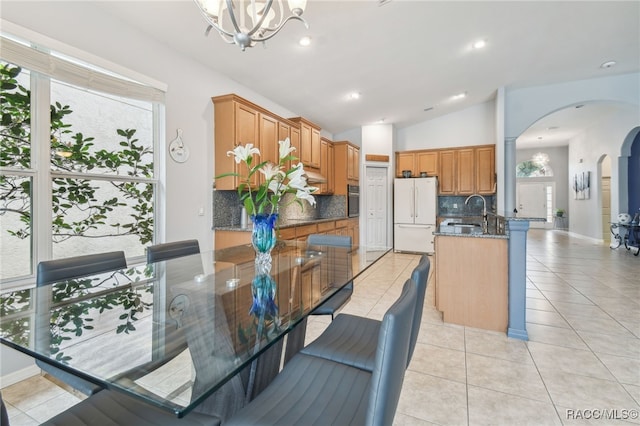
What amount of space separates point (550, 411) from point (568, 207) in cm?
1185

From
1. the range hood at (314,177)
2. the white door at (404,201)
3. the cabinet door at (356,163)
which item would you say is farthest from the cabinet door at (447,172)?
the range hood at (314,177)

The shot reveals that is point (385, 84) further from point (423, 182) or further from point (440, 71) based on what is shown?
point (423, 182)

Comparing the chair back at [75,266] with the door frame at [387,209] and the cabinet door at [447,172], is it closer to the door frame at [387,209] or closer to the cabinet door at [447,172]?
the door frame at [387,209]

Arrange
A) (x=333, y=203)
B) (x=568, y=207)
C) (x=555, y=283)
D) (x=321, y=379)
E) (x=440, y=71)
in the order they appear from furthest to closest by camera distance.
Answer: (x=568, y=207) → (x=333, y=203) → (x=440, y=71) → (x=555, y=283) → (x=321, y=379)

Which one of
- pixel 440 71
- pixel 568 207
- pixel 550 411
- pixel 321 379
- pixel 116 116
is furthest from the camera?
pixel 568 207

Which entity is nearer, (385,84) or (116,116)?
(116,116)

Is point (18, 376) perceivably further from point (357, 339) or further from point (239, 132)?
point (239, 132)

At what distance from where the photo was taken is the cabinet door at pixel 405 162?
22.6 ft

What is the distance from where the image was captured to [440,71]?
14.6 feet

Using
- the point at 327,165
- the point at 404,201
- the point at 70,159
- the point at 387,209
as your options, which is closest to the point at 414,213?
the point at 404,201

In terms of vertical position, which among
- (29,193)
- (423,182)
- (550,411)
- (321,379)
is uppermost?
(423,182)

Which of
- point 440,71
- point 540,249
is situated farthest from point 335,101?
point 540,249

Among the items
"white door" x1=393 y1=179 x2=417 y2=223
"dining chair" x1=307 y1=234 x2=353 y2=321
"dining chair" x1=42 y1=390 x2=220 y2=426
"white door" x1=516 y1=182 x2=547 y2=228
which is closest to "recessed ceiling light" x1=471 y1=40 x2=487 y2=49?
"white door" x1=393 y1=179 x2=417 y2=223

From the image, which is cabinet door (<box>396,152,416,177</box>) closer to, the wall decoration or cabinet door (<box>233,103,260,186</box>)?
cabinet door (<box>233,103,260,186</box>)
